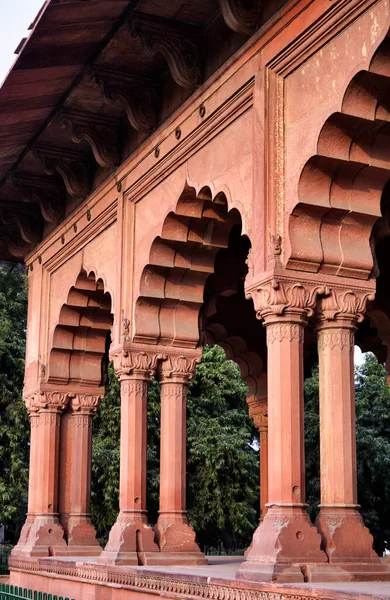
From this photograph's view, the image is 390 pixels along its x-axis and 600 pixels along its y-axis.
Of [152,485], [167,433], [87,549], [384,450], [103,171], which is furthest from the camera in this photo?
[384,450]

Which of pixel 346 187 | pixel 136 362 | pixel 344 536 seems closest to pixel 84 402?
pixel 136 362

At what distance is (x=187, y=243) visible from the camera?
11.6 metres

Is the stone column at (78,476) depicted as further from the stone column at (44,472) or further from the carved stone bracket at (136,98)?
the carved stone bracket at (136,98)

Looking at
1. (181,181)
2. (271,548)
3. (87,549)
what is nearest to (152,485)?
(87,549)

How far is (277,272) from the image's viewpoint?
865 centimetres

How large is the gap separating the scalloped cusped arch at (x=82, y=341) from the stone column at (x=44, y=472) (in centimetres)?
39

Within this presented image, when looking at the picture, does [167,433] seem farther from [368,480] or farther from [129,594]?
[368,480]

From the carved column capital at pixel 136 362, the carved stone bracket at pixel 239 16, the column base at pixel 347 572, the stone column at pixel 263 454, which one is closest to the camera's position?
the column base at pixel 347 572

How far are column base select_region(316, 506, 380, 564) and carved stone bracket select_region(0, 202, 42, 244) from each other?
8.79 m

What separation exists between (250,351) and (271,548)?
31.1ft

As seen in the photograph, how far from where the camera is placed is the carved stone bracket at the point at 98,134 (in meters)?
12.5

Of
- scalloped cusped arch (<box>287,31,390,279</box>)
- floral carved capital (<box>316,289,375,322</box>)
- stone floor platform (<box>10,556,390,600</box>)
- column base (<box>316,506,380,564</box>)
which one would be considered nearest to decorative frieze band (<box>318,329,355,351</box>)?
floral carved capital (<box>316,289,375,322</box>)

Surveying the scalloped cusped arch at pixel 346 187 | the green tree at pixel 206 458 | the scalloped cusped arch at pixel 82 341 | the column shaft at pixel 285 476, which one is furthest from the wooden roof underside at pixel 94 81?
the green tree at pixel 206 458

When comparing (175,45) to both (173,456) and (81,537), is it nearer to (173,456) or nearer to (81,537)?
(173,456)
